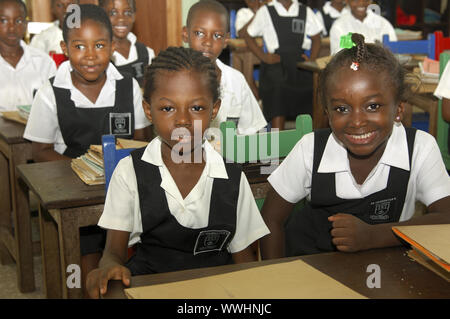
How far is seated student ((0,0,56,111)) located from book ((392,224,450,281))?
A: 269cm

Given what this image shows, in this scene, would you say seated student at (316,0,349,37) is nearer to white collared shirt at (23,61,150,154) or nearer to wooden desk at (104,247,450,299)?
white collared shirt at (23,61,150,154)

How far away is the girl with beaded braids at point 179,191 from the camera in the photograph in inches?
58.5

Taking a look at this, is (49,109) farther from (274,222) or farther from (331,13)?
(331,13)

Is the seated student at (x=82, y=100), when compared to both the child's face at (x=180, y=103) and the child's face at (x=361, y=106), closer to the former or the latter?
the child's face at (x=180, y=103)

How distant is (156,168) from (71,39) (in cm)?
121

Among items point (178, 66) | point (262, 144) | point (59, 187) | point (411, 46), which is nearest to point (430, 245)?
point (178, 66)

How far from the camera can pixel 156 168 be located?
1514 mm

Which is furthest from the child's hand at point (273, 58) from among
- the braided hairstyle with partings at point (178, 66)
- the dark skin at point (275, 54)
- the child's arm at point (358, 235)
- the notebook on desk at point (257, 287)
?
the notebook on desk at point (257, 287)


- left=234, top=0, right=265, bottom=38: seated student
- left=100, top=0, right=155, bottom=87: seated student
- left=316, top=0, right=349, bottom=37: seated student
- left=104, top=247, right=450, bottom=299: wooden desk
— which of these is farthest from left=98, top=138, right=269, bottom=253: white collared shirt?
left=316, top=0, right=349, bottom=37: seated student

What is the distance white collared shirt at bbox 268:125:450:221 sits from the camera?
5.15 feet

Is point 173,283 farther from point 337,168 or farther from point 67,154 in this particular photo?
point 67,154

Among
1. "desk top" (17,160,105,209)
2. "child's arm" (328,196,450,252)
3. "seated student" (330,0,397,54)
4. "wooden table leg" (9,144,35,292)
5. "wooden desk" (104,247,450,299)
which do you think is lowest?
"wooden table leg" (9,144,35,292)

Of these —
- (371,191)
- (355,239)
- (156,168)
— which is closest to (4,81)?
(156,168)

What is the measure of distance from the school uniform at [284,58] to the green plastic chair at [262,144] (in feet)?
11.5
